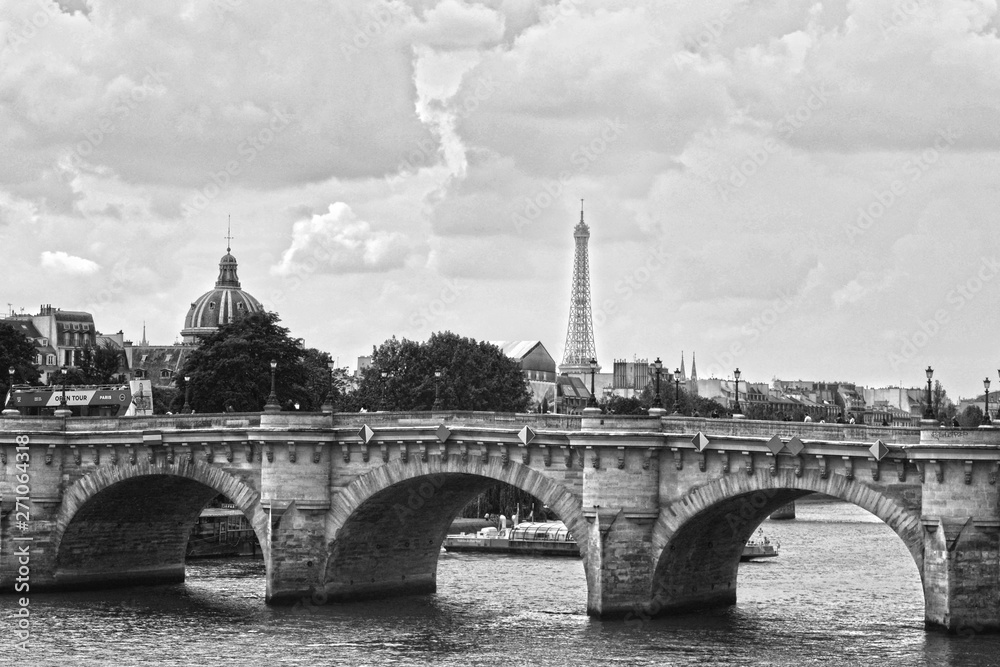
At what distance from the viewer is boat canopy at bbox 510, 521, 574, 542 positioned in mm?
111500

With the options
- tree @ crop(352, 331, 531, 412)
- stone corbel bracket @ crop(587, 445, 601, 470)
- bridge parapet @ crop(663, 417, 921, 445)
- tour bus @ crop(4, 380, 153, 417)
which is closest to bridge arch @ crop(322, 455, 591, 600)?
stone corbel bracket @ crop(587, 445, 601, 470)

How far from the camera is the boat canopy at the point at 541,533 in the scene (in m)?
112

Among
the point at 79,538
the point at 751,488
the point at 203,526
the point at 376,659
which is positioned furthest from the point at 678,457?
the point at 203,526

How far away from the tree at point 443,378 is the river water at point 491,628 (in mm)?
46271

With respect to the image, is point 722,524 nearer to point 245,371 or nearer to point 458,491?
point 458,491

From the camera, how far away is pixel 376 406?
14162 centimetres

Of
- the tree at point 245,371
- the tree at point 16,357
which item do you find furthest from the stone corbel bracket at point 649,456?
the tree at point 16,357

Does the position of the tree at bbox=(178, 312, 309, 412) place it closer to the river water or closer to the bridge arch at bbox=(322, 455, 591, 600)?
the river water

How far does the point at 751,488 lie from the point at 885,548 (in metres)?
47.0

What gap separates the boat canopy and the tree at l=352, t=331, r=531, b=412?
942 inches

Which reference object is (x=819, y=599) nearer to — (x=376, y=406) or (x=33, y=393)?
(x=33, y=393)

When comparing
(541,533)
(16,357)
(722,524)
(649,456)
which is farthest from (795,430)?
(16,357)

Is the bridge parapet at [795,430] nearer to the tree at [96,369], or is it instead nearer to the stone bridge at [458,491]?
the stone bridge at [458,491]

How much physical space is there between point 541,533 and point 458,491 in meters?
33.2
